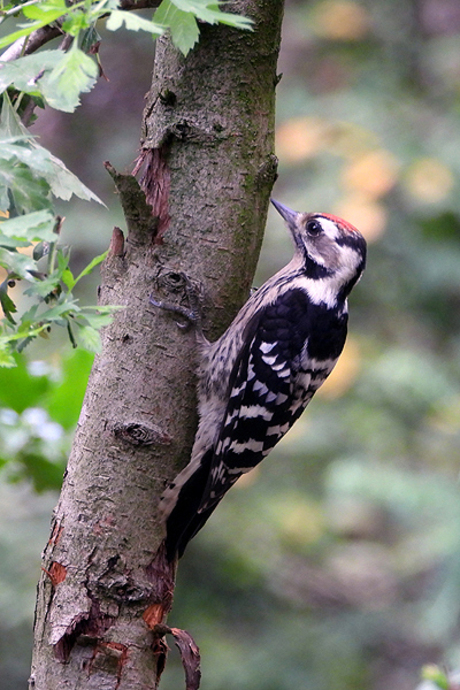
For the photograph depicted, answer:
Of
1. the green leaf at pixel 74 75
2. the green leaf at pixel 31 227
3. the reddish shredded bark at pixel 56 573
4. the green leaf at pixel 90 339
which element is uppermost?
the green leaf at pixel 74 75

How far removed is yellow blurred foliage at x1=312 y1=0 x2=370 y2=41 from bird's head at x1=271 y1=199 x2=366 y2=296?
4.75 m

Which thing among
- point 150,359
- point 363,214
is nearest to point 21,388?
point 150,359

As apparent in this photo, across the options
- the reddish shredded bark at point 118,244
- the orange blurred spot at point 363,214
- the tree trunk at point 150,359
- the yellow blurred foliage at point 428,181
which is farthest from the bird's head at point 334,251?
the yellow blurred foliage at point 428,181

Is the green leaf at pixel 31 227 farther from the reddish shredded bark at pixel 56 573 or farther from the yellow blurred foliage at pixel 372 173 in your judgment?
the yellow blurred foliage at pixel 372 173

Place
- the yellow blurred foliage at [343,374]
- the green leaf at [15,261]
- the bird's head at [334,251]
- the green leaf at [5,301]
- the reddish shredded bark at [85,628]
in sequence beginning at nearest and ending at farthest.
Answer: the green leaf at [15,261]
the green leaf at [5,301]
the reddish shredded bark at [85,628]
the bird's head at [334,251]
the yellow blurred foliage at [343,374]

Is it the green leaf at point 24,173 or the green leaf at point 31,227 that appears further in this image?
the green leaf at point 24,173

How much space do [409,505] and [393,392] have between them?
1.94 m

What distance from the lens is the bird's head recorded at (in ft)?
10.5

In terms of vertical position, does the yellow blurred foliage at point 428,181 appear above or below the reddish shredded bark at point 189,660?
above

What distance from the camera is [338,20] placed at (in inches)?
288

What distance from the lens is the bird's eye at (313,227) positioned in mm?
3248

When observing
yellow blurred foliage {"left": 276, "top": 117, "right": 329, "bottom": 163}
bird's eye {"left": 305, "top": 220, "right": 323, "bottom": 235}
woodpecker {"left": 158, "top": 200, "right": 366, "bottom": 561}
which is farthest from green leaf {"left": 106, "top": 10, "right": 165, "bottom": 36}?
yellow blurred foliage {"left": 276, "top": 117, "right": 329, "bottom": 163}

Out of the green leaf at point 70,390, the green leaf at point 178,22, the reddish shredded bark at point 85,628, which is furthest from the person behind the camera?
the green leaf at point 70,390

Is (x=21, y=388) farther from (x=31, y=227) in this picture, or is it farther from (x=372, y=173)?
(x=372, y=173)
